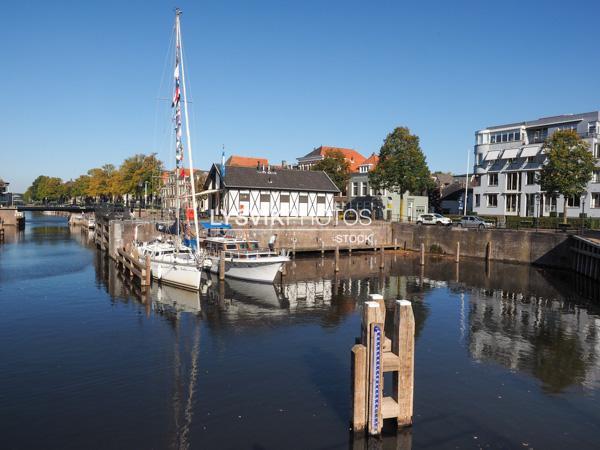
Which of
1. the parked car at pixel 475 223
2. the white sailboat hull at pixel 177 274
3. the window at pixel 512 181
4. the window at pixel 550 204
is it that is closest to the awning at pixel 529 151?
the window at pixel 512 181

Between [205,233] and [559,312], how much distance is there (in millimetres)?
29169

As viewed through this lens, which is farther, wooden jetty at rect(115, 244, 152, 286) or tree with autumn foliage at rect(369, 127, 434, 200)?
tree with autumn foliage at rect(369, 127, 434, 200)

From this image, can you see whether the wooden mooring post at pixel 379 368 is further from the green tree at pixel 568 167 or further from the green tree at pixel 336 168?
the green tree at pixel 336 168

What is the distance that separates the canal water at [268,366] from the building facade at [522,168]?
28178 mm

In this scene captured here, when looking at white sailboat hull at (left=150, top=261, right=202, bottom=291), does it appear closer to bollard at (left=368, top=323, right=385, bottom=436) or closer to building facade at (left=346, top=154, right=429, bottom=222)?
bollard at (left=368, top=323, right=385, bottom=436)

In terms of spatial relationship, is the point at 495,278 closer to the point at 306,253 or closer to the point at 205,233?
the point at 306,253

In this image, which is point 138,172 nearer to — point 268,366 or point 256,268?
point 256,268

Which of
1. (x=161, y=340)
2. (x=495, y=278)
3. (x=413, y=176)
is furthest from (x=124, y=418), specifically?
(x=413, y=176)

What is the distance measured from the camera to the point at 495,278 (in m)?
39.8

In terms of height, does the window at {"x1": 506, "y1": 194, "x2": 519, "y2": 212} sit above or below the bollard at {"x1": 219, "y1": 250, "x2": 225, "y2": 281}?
above

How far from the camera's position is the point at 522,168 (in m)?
62.2

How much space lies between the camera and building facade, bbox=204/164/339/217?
5617 cm

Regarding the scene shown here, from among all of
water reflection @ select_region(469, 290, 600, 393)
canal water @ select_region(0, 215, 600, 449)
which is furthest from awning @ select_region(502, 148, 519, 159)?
water reflection @ select_region(469, 290, 600, 393)

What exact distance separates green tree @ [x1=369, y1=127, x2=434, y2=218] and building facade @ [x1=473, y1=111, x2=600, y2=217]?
937cm
